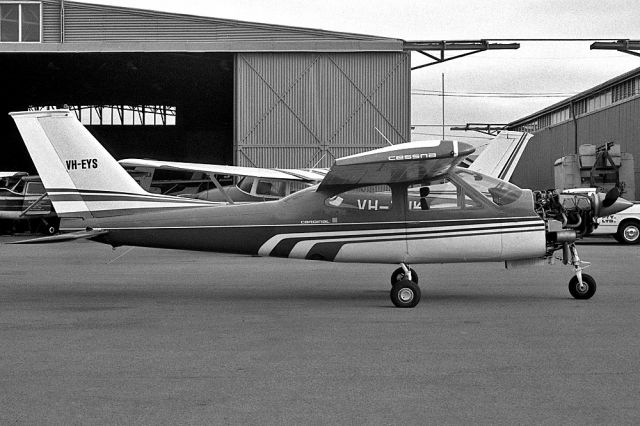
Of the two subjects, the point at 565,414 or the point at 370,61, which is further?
the point at 370,61

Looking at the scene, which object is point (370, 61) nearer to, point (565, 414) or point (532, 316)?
point (532, 316)

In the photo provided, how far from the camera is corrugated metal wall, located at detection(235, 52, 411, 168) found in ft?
100

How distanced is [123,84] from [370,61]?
61.6ft

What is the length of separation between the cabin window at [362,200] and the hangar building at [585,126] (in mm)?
33431

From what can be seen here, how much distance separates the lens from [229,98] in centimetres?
4853

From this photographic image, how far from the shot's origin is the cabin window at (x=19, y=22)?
30312 mm

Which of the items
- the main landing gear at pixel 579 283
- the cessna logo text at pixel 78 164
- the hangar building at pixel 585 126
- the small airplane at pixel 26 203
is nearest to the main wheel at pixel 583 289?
the main landing gear at pixel 579 283

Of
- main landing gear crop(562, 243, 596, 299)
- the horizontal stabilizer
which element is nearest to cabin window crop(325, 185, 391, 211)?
main landing gear crop(562, 243, 596, 299)

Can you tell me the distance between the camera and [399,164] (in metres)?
10.2

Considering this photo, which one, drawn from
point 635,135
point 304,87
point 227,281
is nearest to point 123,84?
point 304,87

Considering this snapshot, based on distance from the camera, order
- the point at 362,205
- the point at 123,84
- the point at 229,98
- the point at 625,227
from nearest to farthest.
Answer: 1. the point at 362,205
2. the point at 625,227
3. the point at 123,84
4. the point at 229,98

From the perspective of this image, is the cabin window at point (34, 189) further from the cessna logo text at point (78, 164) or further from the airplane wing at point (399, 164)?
the airplane wing at point (399, 164)

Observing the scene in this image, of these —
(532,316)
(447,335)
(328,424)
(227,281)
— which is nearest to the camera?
(328,424)

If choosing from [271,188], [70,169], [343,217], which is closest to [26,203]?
[271,188]
